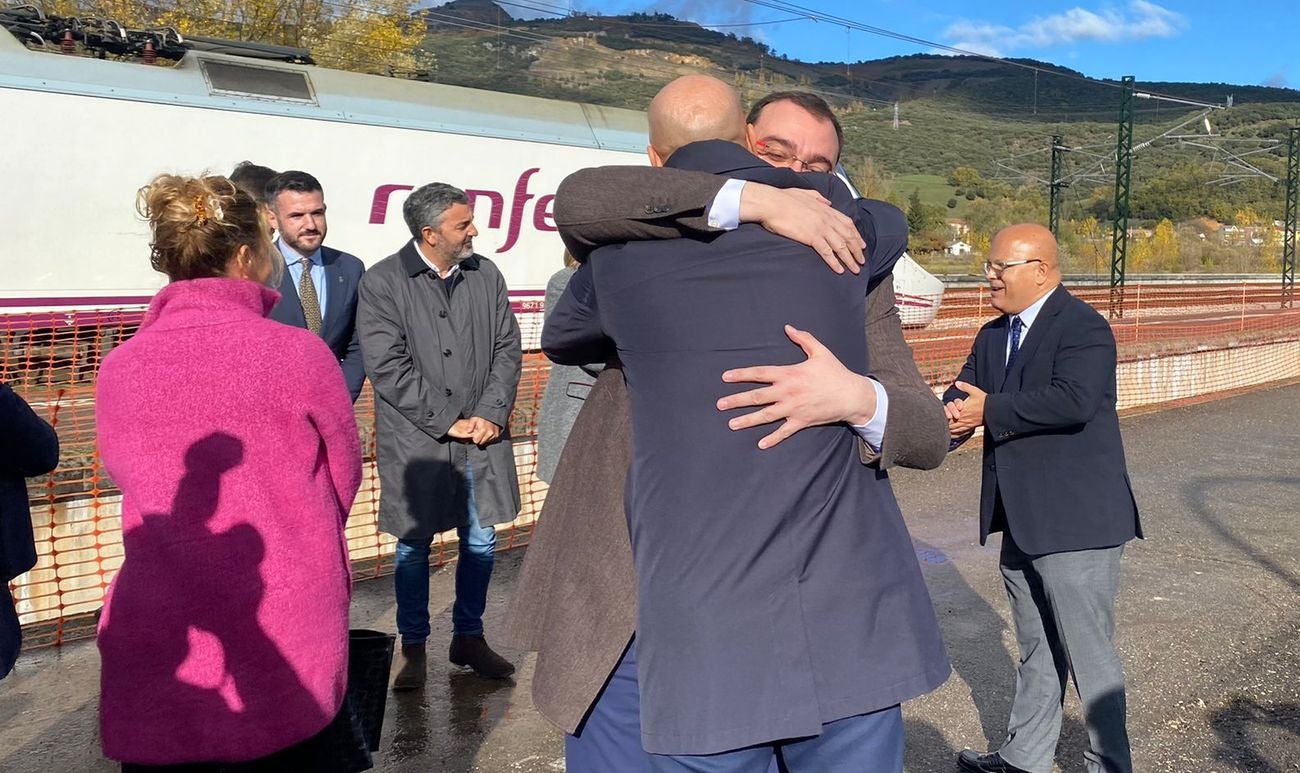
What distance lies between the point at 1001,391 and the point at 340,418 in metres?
2.41

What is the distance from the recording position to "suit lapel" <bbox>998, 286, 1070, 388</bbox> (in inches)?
146

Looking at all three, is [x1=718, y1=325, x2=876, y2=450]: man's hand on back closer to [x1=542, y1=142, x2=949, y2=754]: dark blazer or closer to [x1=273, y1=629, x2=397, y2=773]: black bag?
[x1=542, y1=142, x2=949, y2=754]: dark blazer

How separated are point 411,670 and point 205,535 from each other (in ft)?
8.82

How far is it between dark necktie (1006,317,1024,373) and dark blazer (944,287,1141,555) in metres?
0.05

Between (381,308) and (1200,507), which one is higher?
(381,308)

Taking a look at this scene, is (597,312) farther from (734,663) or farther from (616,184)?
(734,663)

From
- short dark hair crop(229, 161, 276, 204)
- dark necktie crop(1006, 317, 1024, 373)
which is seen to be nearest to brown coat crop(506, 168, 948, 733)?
dark necktie crop(1006, 317, 1024, 373)

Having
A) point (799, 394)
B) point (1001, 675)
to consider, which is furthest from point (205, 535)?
point (1001, 675)

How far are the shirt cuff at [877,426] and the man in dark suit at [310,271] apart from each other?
3.06 meters

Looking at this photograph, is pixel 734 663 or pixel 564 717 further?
pixel 564 717

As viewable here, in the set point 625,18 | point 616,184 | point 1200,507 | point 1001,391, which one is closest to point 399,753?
point 1001,391

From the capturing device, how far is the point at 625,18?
497ft

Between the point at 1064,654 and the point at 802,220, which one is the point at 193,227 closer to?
the point at 802,220

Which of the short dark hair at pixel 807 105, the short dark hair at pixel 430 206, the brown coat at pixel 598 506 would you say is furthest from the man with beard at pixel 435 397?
the brown coat at pixel 598 506
